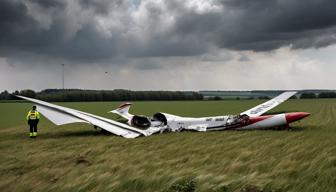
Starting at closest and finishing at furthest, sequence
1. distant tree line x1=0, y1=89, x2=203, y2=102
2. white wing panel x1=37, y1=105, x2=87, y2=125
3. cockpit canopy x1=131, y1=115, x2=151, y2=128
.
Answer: white wing panel x1=37, y1=105, x2=87, y2=125, cockpit canopy x1=131, y1=115, x2=151, y2=128, distant tree line x1=0, y1=89, x2=203, y2=102

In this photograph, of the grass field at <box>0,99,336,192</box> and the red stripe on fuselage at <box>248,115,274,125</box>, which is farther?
the red stripe on fuselage at <box>248,115,274,125</box>

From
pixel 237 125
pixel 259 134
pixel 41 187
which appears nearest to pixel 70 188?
pixel 41 187

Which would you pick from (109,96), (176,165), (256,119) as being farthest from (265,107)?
(109,96)

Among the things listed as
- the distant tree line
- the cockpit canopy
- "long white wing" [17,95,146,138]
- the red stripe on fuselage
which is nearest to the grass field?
"long white wing" [17,95,146,138]

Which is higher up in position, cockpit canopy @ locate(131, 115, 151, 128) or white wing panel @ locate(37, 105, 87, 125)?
white wing panel @ locate(37, 105, 87, 125)

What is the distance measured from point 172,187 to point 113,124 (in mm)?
→ 12342

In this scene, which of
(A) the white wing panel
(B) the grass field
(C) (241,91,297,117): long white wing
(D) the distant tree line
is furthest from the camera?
(D) the distant tree line

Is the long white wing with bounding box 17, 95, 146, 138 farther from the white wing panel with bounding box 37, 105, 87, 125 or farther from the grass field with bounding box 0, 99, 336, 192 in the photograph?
the grass field with bounding box 0, 99, 336, 192

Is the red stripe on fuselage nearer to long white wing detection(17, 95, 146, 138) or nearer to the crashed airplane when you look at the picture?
the crashed airplane

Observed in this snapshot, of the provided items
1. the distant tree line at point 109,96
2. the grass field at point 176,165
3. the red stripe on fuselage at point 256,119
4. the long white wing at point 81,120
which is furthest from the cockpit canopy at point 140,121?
the distant tree line at point 109,96

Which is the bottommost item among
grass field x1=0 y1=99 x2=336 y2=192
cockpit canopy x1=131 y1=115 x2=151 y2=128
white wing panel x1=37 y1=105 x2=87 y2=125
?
grass field x1=0 y1=99 x2=336 y2=192

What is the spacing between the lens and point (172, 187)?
8.44 m

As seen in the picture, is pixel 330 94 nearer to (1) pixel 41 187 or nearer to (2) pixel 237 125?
(2) pixel 237 125

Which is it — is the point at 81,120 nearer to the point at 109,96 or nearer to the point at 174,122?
the point at 174,122
